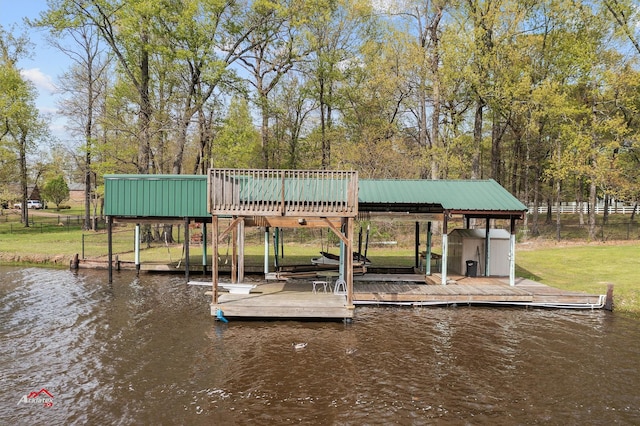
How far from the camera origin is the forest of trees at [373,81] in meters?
28.5

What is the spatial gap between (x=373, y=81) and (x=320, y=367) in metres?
28.9

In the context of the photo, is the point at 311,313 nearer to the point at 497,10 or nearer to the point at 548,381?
the point at 548,381

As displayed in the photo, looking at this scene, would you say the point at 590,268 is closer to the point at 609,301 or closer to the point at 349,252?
the point at 609,301

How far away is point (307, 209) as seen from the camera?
1280 cm

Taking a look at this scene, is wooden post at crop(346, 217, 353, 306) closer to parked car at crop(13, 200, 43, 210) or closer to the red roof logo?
the red roof logo

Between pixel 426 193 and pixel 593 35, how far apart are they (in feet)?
80.6

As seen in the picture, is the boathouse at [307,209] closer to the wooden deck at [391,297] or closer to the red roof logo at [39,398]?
the wooden deck at [391,297]

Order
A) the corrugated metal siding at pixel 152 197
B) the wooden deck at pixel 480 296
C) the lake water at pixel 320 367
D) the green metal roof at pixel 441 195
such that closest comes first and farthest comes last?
the lake water at pixel 320 367 → the wooden deck at pixel 480 296 → the green metal roof at pixel 441 195 → the corrugated metal siding at pixel 152 197

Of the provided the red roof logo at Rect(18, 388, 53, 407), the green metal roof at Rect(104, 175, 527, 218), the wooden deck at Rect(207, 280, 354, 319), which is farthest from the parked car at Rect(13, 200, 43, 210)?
the red roof logo at Rect(18, 388, 53, 407)

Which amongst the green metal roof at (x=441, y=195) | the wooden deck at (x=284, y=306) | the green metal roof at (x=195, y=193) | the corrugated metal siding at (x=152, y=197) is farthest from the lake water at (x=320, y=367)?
the corrugated metal siding at (x=152, y=197)

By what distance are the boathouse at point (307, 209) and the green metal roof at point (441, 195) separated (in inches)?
1.6

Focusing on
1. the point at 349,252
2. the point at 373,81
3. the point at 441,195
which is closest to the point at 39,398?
the point at 349,252

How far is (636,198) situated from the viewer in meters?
29.6

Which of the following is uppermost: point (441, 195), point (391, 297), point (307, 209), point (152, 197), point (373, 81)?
point (373, 81)
